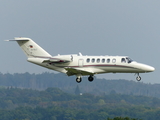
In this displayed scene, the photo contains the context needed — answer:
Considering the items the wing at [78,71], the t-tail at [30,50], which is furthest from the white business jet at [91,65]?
the t-tail at [30,50]

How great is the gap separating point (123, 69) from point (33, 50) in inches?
549

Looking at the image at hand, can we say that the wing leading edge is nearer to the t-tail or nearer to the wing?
the wing

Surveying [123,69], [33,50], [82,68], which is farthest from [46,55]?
[123,69]

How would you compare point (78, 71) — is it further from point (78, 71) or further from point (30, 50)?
point (30, 50)

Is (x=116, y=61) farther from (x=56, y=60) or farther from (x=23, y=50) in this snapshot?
(x=23, y=50)

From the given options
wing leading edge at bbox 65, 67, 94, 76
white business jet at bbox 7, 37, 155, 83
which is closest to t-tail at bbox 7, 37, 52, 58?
white business jet at bbox 7, 37, 155, 83

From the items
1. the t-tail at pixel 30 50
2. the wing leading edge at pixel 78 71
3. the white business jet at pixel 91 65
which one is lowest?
the wing leading edge at pixel 78 71

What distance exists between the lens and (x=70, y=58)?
7744 centimetres

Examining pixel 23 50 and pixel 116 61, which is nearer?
pixel 116 61

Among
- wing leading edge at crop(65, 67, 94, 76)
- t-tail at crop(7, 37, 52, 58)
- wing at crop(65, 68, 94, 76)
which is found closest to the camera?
wing leading edge at crop(65, 67, 94, 76)

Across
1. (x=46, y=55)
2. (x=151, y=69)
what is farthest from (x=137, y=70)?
(x=46, y=55)

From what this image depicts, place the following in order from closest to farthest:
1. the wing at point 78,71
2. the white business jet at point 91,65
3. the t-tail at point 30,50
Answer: the wing at point 78,71, the white business jet at point 91,65, the t-tail at point 30,50

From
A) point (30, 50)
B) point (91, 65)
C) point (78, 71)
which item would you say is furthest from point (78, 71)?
point (30, 50)

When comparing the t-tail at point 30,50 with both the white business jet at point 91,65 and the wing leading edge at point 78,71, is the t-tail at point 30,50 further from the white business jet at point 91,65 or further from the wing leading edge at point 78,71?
the wing leading edge at point 78,71
